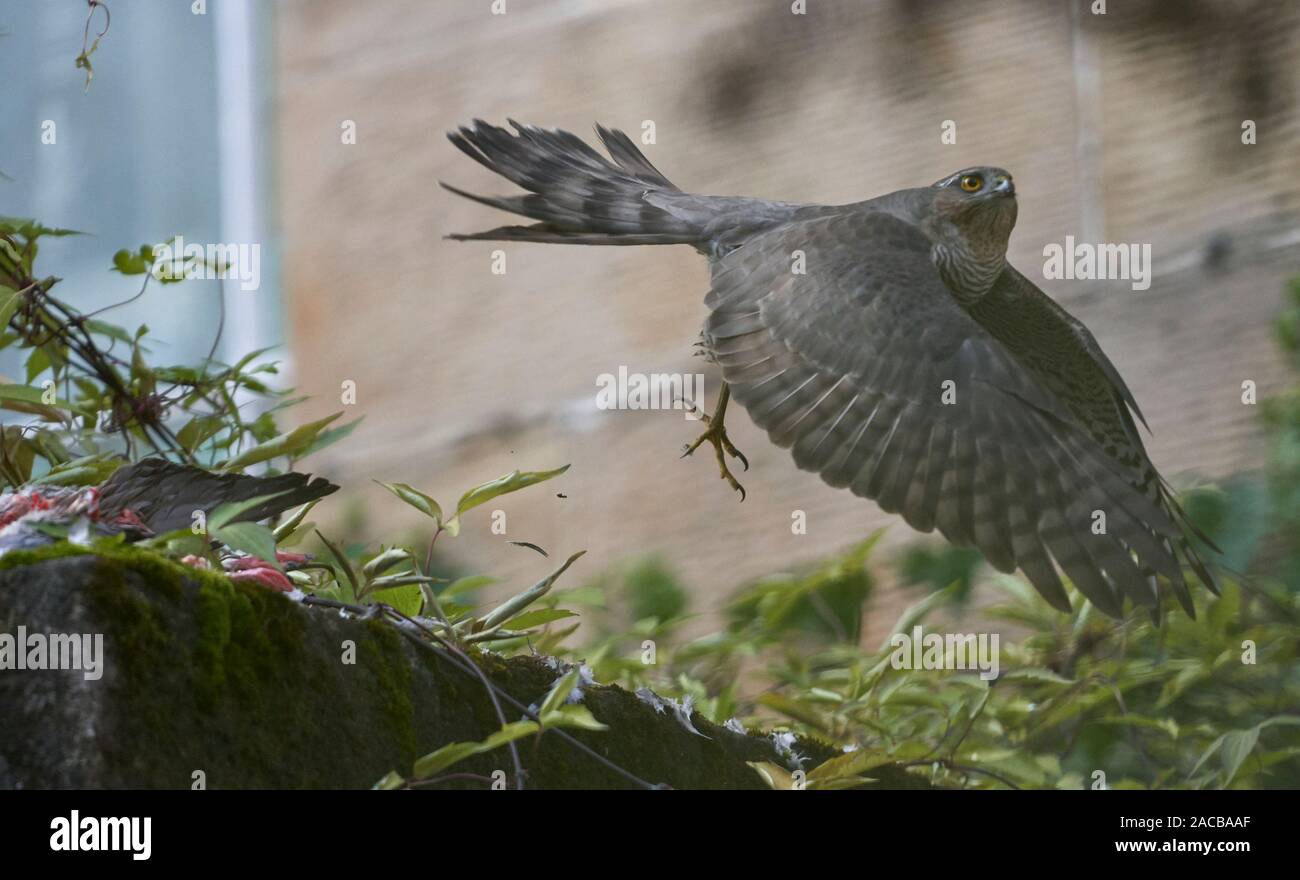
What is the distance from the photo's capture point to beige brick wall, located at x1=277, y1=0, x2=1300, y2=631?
14.5ft

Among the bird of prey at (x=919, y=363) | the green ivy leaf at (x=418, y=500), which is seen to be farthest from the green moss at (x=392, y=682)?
the bird of prey at (x=919, y=363)

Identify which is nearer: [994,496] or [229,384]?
[994,496]

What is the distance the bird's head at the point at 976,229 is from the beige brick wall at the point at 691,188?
6.31 ft

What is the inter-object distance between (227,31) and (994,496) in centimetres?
412

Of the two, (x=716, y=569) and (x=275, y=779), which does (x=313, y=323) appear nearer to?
(x=716, y=569)

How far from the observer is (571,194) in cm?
240

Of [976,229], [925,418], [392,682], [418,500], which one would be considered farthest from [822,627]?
[392,682]

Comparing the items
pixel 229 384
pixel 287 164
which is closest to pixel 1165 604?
pixel 229 384

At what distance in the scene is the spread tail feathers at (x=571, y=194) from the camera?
2.35 metres

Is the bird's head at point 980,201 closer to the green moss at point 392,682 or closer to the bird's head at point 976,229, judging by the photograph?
the bird's head at point 976,229

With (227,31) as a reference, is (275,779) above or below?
below

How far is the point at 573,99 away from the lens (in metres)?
Result: 5.09

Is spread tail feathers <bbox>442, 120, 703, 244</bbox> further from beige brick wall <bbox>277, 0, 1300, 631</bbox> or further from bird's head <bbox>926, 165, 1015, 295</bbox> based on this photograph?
beige brick wall <bbox>277, 0, 1300, 631</bbox>

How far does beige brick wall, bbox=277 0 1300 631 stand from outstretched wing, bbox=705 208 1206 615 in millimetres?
2173
